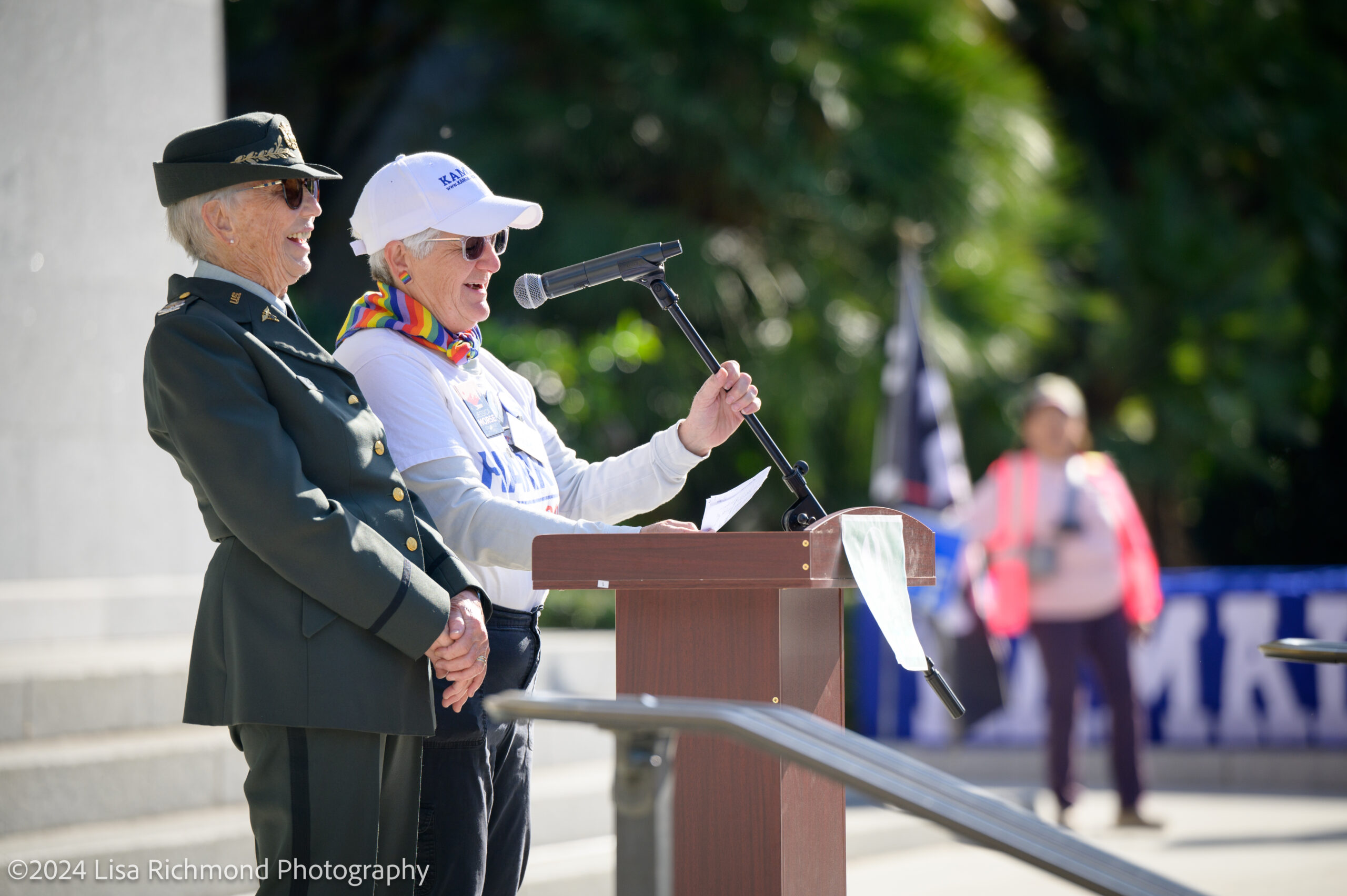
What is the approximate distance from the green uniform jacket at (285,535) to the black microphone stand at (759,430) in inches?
22.8

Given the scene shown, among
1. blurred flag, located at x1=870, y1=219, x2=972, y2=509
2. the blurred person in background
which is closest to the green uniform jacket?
the blurred person in background

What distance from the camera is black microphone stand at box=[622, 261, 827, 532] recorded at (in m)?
2.30

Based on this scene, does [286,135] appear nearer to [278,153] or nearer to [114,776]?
[278,153]

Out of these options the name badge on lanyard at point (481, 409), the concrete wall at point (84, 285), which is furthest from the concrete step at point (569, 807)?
the name badge on lanyard at point (481, 409)

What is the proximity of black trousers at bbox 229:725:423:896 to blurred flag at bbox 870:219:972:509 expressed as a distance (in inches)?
220

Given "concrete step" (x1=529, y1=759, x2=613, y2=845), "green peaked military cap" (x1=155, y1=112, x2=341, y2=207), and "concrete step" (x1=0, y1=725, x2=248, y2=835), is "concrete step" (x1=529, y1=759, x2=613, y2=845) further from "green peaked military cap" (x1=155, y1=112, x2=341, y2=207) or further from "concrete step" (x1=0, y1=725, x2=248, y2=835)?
"green peaked military cap" (x1=155, y1=112, x2=341, y2=207)

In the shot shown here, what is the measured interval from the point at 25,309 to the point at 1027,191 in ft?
21.1

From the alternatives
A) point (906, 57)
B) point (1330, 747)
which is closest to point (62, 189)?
point (906, 57)

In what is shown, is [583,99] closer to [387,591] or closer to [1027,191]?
[1027,191]

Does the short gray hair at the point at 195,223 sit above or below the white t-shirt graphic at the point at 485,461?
above

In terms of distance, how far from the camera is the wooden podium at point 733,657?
6.60ft

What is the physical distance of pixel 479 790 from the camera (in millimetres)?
2279

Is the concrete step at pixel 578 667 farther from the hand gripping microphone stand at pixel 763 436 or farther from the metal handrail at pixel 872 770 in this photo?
the metal handrail at pixel 872 770

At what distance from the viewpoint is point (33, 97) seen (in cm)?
512
